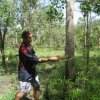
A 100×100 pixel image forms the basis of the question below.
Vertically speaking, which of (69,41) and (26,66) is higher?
(69,41)

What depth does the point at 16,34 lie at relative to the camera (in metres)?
→ 27.4

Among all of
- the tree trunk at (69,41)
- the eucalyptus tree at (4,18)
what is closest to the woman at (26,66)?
the tree trunk at (69,41)

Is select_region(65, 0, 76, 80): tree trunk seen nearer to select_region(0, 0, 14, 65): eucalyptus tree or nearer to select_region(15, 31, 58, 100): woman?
select_region(15, 31, 58, 100): woman

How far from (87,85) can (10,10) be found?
15170 millimetres

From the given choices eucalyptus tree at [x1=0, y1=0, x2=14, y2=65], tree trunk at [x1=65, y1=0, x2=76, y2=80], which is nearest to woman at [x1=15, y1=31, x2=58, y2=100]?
tree trunk at [x1=65, y1=0, x2=76, y2=80]

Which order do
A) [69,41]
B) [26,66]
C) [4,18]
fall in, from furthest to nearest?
[4,18] < [69,41] < [26,66]

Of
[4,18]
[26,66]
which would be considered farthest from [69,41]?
[4,18]

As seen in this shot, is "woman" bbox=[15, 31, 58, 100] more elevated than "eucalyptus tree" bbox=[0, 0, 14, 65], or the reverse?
"eucalyptus tree" bbox=[0, 0, 14, 65]

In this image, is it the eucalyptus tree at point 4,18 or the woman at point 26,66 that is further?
the eucalyptus tree at point 4,18

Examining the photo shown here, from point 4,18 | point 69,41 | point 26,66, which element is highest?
point 4,18

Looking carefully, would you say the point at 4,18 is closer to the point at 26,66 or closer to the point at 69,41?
the point at 69,41

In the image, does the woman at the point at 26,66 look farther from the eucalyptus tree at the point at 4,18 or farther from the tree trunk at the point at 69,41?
the eucalyptus tree at the point at 4,18

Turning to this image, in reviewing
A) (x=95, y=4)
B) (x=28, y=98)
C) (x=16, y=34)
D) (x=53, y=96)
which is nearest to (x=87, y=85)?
(x=53, y=96)

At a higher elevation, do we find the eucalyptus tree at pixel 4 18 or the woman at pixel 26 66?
the eucalyptus tree at pixel 4 18
